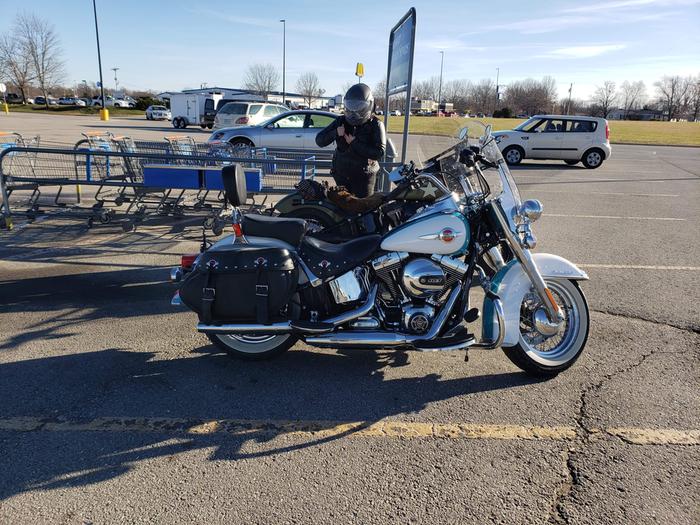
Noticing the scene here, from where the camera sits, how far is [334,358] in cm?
400

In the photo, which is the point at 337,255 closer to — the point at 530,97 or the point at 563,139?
the point at 563,139

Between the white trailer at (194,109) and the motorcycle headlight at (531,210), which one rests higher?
the white trailer at (194,109)

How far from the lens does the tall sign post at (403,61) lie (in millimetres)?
6449

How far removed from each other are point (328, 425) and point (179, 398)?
104 cm

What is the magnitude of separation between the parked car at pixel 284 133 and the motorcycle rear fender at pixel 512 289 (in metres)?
10.2

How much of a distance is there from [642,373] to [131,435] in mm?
3582

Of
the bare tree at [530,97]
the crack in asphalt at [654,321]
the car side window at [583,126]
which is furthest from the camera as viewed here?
the bare tree at [530,97]

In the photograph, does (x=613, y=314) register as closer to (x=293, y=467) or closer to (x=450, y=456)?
(x=450, y=456)

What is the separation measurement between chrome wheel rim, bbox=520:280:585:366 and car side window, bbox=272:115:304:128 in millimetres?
11590

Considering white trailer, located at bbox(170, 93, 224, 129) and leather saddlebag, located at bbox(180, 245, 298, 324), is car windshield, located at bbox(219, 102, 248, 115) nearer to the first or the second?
white trailer, located at bbox(170, 93, 224, 129)

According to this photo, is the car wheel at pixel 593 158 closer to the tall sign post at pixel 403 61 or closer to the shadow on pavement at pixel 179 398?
the tall sign post at pixel 403 61

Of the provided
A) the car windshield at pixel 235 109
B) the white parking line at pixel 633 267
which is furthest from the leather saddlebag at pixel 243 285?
the car windshield at pixel 235 109

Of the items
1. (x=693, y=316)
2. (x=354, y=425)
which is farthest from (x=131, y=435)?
(x=693, y=316)

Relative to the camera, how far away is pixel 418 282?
136 inches
